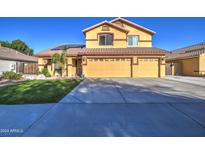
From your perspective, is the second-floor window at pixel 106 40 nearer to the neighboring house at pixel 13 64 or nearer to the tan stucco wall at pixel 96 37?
the tan stucco wall at pixel 96 37

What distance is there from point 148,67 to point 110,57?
457 centimetres

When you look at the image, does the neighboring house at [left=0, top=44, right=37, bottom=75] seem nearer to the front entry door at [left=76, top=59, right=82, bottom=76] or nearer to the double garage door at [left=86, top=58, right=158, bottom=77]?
the front entry door at [left=76, top=59, right=82, bottom=76]

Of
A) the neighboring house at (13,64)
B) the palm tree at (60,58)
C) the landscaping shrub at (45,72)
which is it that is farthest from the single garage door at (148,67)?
the neighboring house at (13,64)

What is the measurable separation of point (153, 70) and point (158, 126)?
16.8 metres

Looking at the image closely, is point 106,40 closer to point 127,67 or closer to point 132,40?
point 132,40

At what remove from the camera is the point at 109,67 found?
2036 centimetres

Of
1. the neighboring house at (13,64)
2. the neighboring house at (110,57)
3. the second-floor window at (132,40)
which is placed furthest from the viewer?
the second-floor window at (132,40)

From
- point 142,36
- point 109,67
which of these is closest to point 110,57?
point 109,67

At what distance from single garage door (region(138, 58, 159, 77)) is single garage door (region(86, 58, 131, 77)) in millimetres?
1384

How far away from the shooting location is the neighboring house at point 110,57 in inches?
794

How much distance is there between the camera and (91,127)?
439cm

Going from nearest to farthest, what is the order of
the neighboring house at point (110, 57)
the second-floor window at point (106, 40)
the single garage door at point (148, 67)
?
the neighboring house at point (110, 57) < the single garage door at point (148, 67) < the second-floor window at point (106, 40)

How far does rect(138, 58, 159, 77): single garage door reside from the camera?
2039 centimetres
